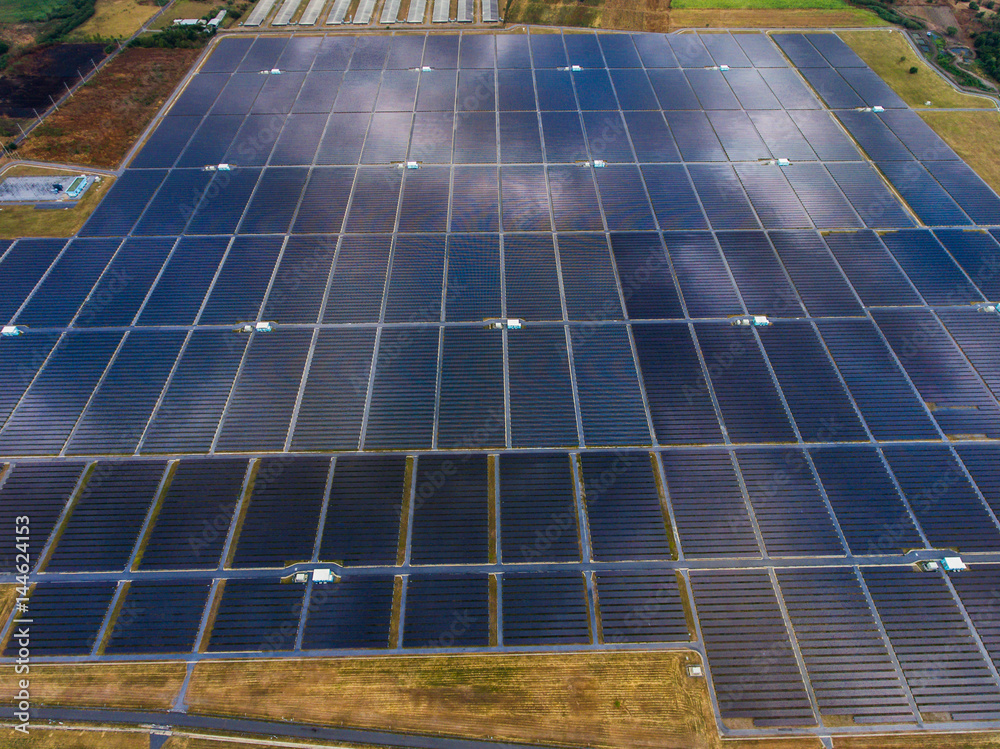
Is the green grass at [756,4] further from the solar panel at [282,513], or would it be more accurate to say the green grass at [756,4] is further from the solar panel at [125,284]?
the solar panel at [282,513]

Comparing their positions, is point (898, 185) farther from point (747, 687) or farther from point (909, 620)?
point (747, 687)

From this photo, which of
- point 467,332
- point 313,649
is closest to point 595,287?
point 467,332

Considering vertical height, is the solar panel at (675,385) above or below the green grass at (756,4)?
below

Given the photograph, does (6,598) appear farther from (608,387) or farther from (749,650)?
(749,650)

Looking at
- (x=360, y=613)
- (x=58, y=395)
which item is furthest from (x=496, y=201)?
(x=58, y=395)

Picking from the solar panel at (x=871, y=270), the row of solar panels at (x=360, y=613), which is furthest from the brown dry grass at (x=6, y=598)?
the solar panel at (x=871, y=270)

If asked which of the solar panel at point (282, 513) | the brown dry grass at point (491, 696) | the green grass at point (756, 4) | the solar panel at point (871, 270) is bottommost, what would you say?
the brown dry grass at point (491, 696)
